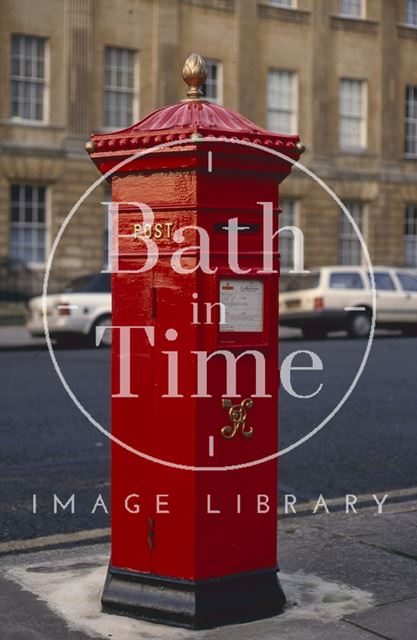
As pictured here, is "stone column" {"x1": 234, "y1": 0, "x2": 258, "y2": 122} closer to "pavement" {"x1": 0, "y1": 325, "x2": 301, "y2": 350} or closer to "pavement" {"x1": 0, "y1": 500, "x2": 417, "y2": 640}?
"pavement" {"x1": 0, "y1": 325, "x2": 301, "y2": 350}

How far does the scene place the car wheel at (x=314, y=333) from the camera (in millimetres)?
22931

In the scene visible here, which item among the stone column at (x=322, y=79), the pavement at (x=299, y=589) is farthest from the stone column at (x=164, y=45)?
the pavement at (x=299, y=589)

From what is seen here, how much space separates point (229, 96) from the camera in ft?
106

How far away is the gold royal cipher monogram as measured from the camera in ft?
14.6

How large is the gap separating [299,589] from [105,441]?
14.5ft

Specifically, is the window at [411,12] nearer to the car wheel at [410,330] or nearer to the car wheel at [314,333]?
the car wheel at [410,330]

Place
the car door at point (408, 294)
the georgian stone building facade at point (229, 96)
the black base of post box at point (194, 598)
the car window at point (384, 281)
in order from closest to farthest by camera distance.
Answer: the black base of post box at point (194, 598)
the car door at point (408, 294)
the car window at point (384, 281)
the georgian stone building facade at point (229, 96)

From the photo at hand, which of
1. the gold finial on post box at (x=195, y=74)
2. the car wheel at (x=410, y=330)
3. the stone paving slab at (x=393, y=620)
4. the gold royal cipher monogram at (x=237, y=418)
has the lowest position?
the stone paving slab at (x=393, y=620)

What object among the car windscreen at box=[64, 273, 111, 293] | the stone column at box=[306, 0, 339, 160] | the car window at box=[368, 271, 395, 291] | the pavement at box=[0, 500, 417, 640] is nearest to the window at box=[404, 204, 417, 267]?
the stone column at box=[306, 0, 339, 160]

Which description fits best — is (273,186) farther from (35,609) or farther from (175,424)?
(35,609)

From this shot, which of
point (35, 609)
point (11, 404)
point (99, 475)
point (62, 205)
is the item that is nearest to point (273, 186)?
point (35, 609)

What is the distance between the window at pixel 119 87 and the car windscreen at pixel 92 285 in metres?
10.6

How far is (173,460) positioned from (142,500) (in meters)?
0.25

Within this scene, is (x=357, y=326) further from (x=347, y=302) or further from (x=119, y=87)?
(x=119, y=87)
